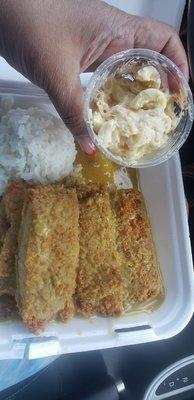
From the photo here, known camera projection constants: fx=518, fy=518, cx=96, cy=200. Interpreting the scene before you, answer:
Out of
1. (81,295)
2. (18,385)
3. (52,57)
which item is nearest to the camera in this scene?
(52,57)

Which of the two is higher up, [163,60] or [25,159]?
[163,60]

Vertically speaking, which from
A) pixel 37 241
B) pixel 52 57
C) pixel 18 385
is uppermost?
pixel 52 57

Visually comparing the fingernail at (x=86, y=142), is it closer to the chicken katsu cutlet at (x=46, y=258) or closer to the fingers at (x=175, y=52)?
the chicken katsu cutlet at (x=46, y=258)

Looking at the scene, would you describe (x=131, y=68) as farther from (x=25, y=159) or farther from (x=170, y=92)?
(x=25, y=159)

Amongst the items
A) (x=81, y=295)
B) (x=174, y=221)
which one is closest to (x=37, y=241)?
(x=81, y=295)

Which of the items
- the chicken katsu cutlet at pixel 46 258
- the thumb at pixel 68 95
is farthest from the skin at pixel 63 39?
the chicken katsu cutlet at pixel 46 258

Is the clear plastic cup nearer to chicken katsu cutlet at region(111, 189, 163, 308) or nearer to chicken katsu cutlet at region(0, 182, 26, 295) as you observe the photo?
chicken katsu cutlet at region(111, 189, 163, 308)
